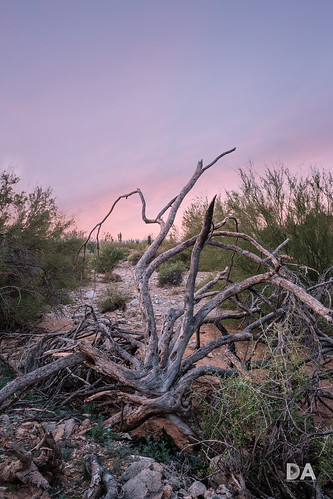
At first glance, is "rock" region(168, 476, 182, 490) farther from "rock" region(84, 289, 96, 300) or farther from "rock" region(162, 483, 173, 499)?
"rock" region(84, 289, 96, 300)

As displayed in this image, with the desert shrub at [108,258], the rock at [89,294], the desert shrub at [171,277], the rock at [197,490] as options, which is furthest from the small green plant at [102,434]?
the desert shrub at [108,258]

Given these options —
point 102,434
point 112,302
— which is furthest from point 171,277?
point 102,434

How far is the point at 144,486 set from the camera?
2.34 meters

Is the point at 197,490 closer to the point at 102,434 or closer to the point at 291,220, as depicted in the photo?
the point at 102,434

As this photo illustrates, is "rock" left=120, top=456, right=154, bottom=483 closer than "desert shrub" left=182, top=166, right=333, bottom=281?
Yes

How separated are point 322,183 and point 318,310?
6.37 meters

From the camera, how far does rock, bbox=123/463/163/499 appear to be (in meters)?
2.28

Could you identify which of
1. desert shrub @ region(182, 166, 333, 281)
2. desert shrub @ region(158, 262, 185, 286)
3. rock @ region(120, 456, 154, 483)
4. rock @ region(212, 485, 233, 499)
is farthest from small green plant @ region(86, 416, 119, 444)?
desert shrub @ region(158, 262, 185, 286)

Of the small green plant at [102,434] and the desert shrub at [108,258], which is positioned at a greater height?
the desert shrub at [108,258]

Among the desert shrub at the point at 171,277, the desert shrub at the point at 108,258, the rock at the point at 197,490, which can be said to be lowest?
the rock at the point at 197,490

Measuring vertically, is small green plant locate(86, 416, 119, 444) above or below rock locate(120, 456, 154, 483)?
below

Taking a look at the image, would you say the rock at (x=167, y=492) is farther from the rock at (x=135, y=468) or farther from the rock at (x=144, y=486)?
the rock at (x=135, y=468)

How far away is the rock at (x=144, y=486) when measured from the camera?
7.48ft

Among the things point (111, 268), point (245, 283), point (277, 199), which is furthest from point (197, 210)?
point (245, 283)
